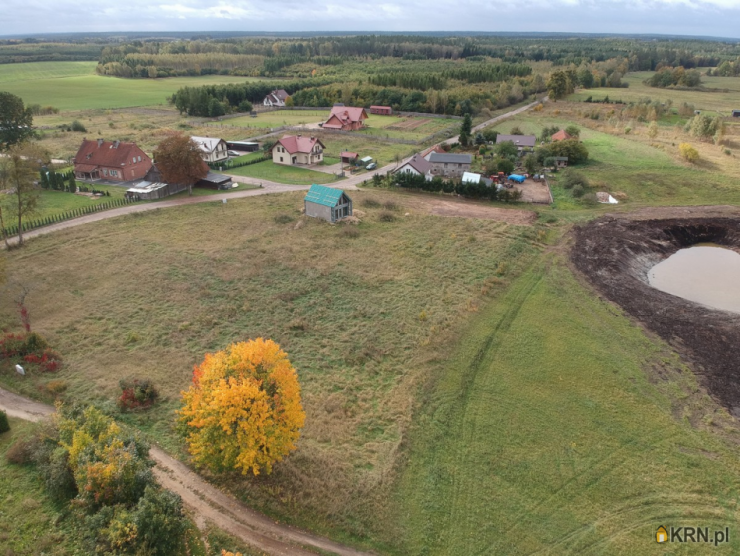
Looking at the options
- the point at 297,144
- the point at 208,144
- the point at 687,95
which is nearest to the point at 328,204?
the point at 297,144

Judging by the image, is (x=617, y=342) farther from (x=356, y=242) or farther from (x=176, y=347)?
(x=176, y=347)

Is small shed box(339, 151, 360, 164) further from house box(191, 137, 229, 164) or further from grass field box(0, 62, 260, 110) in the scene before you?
grass field box(0, 62, 260, 110)

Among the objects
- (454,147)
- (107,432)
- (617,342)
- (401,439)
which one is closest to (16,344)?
(107,432)

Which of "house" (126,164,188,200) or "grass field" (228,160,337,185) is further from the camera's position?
"grass field" (228,160,337,185)

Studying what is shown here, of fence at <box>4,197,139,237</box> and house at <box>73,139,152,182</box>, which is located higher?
house at <box>73,139,152,182</box>

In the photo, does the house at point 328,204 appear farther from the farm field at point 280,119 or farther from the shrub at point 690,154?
the shrub at point 690,154

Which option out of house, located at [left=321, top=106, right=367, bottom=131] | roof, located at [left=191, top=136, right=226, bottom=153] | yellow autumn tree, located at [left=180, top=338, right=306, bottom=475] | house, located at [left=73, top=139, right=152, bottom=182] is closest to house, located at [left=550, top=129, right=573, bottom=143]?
house, located at [left=321, top=106, right=367, bottom=131]
